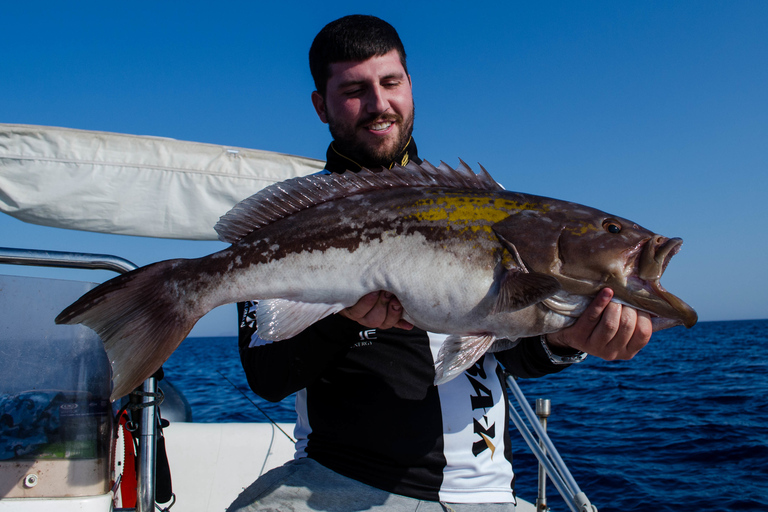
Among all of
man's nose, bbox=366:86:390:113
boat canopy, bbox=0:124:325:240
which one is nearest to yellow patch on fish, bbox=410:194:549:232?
man's nose, bbox=366:86:390:113

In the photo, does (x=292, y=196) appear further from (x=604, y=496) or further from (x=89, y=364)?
(x=604, y=496)

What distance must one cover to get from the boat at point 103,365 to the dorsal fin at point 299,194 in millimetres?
1044

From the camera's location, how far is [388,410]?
2729 mm

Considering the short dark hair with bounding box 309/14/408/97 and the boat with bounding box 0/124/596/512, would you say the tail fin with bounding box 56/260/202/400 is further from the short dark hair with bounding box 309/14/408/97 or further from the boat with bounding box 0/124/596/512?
the short dark hair with bounding box 309/14/408/97

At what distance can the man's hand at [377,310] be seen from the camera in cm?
243

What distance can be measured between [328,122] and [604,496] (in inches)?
289

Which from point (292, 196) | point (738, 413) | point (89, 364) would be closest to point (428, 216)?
point (292, 196)

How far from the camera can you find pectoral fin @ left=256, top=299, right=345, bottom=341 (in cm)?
239

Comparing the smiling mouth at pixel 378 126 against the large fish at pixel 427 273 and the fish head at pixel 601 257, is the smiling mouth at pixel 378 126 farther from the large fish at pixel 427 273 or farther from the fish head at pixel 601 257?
the fish head at pixel 601 257

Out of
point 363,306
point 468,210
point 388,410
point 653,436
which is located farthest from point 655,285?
point 653,436

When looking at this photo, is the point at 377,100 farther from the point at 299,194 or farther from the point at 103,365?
the point at 103,365

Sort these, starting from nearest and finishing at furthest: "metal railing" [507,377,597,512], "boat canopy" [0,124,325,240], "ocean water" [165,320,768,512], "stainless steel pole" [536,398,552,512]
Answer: "metal railing" [507,377,597,512] < "boat canopy" [0,124,325,240] < "stainless steel pole" [536,398,552,512] < "ocean water" [165,320,768,512]

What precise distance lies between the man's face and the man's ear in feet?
0.66

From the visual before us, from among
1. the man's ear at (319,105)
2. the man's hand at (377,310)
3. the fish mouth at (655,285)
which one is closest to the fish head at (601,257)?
the fish mouth at (655,285)
